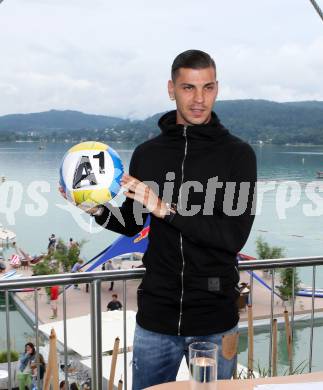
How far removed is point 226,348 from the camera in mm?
1733

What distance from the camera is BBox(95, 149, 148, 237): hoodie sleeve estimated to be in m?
1.82

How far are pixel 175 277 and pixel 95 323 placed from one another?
0.79 meters

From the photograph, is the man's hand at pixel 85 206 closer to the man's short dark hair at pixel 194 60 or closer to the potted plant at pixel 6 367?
the man's short dark hair at pixel 194 60

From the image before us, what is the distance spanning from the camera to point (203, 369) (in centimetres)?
119

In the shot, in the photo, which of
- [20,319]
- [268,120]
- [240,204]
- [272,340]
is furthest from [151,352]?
[268,120]

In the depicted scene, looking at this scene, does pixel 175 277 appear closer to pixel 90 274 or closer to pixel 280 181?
pixel 90 274

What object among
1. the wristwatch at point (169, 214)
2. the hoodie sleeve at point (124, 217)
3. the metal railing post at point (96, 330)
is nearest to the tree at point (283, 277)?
the metal railing post at point (96, 330)

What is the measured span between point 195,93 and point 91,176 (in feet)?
1.44

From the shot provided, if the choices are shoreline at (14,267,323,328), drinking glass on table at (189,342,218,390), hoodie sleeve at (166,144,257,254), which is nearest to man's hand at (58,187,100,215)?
hoodie sleeve at (166,144,257,254)

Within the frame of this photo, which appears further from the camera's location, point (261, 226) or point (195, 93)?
point (261, 226)

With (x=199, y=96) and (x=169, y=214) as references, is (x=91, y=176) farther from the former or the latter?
(x=199, y=96)

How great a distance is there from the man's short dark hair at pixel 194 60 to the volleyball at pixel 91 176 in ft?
1.26

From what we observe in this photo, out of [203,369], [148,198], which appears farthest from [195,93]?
[203,369]

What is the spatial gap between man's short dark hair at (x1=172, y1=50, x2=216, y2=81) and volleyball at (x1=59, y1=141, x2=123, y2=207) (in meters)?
0.39
